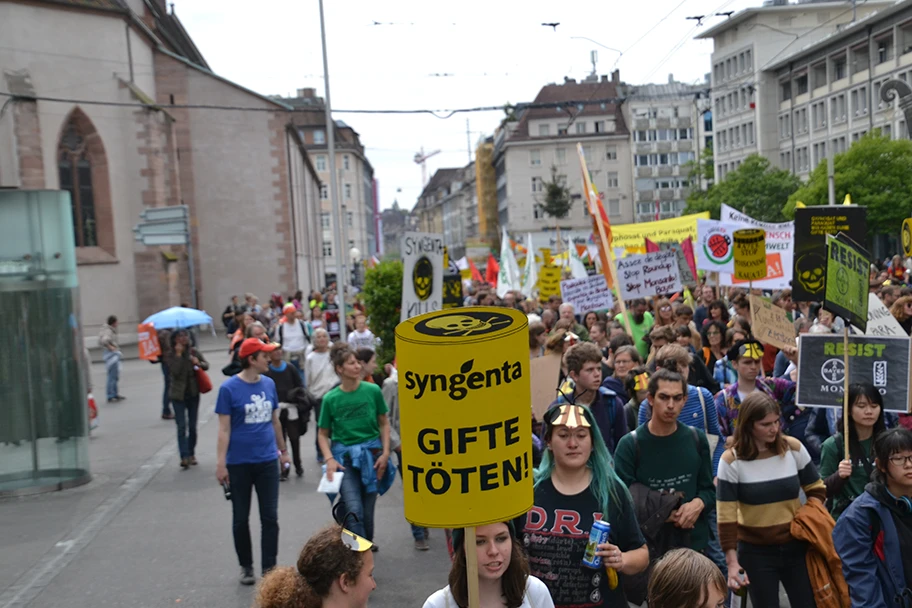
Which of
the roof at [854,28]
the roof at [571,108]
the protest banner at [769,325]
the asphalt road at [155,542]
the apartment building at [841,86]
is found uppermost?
the roof at [571,108]

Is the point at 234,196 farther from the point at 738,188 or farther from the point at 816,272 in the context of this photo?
the point at 816,272

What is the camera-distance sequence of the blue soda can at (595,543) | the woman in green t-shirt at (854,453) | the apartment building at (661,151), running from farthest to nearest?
the apartment building at (661,151), the woman in green t-shirt at (854,453), the blue soda can at (595,543)

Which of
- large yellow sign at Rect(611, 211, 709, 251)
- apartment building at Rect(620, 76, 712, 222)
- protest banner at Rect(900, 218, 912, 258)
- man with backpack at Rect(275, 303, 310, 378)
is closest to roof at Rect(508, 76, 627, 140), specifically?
apartment building at Rect(620, 76, 712, 222)

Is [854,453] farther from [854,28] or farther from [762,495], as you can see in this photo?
[854,28]

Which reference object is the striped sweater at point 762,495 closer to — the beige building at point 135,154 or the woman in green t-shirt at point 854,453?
the woman in green t-shirt at point 854,453

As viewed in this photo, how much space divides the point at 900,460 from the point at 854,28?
59495mm

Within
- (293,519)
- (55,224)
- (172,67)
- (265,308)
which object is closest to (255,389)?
(293,519)

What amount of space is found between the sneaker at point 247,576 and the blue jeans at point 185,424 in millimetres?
5134

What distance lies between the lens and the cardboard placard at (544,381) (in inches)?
317

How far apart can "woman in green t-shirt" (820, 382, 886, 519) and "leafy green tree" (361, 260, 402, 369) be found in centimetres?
1073

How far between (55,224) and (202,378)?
259 centimetres

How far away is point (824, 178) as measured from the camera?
149ft

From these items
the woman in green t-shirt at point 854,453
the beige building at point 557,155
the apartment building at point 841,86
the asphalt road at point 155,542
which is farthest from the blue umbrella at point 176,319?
the beige building at point 557,155

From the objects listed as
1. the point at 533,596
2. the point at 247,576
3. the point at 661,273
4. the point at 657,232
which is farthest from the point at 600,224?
the point at 657,232
